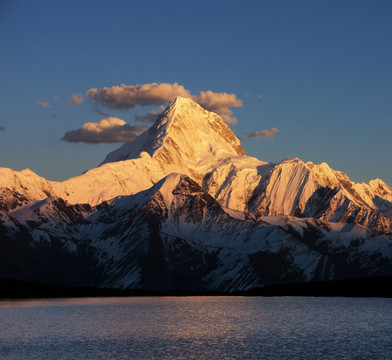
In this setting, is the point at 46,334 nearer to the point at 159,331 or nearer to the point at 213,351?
the point at 159,331

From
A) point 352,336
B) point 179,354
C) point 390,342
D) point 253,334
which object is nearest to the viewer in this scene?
point 179,354

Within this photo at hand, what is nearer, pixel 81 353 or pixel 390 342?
pixel 81 353

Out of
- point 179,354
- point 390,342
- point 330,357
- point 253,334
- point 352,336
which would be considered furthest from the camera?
point 253,334

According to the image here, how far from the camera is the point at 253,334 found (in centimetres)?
18575

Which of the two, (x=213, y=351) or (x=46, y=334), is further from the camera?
(x=46, y=334)

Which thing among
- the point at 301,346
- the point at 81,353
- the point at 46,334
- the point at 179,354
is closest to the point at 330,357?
the point at 301,346

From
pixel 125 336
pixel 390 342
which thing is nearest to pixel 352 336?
pixel 390 342

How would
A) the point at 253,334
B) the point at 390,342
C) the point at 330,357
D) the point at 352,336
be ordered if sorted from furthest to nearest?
the point at 253,334 < the point at 352,336 < the point at 390,342 < the point at 330,357

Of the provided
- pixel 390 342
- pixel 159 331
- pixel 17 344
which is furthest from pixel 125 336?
pixel 390 342

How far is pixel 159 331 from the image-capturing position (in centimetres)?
19600

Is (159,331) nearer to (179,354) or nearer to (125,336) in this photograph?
(125,336)

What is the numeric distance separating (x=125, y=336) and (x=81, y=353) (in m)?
34.2

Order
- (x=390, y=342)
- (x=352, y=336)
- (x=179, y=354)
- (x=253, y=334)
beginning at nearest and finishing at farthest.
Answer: (x=179, y=354), (x=390, y=342), (x=352, y=336), (x=253, y=334)

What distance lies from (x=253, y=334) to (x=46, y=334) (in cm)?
4761
